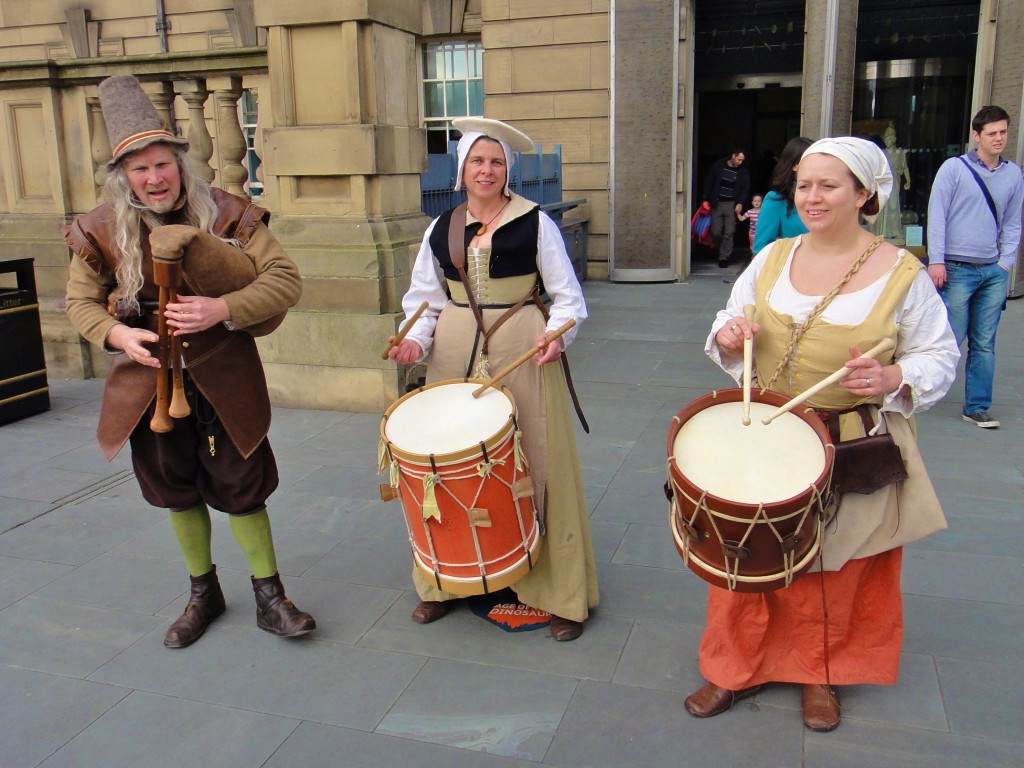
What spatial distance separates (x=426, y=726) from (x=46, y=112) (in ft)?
20.2

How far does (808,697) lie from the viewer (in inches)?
115

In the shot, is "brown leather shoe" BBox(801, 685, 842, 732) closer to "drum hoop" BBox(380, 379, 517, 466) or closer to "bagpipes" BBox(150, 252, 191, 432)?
"drum hoop" BBox(380, 379, 517, 466)

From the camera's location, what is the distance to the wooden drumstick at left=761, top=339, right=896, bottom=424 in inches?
95.2

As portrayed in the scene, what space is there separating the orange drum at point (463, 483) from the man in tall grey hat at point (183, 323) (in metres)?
0.59

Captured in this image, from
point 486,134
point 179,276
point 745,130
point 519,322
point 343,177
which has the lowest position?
point 519,322

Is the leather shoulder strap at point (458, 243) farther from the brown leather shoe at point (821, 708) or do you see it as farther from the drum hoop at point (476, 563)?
the brown leather shoe at point (821, 708)

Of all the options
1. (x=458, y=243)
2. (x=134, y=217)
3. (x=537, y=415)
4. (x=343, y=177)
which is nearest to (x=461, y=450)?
(x=537, y=415)

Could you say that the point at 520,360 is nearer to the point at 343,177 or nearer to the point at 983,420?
the point at 343,177

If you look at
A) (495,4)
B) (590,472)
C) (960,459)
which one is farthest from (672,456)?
(495,4)

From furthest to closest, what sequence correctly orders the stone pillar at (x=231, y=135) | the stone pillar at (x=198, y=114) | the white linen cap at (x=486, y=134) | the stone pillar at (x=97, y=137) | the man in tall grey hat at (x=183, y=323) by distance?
the stone pillar at (x=97, y=137)
the stone pillar at (x=198, y=114)
the stone pillar at (x=231, y=135)
the white linen cap at (x=486, y=134)
the man in tall grey hat at (x=183, y=323)

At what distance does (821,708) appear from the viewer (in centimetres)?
287

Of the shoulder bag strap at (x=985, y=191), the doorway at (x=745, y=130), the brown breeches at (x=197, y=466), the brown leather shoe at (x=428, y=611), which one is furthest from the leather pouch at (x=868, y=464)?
the doorway at (x=745, y=130)

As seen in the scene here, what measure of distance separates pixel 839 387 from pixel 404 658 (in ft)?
5.78

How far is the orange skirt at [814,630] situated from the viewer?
2.89m
